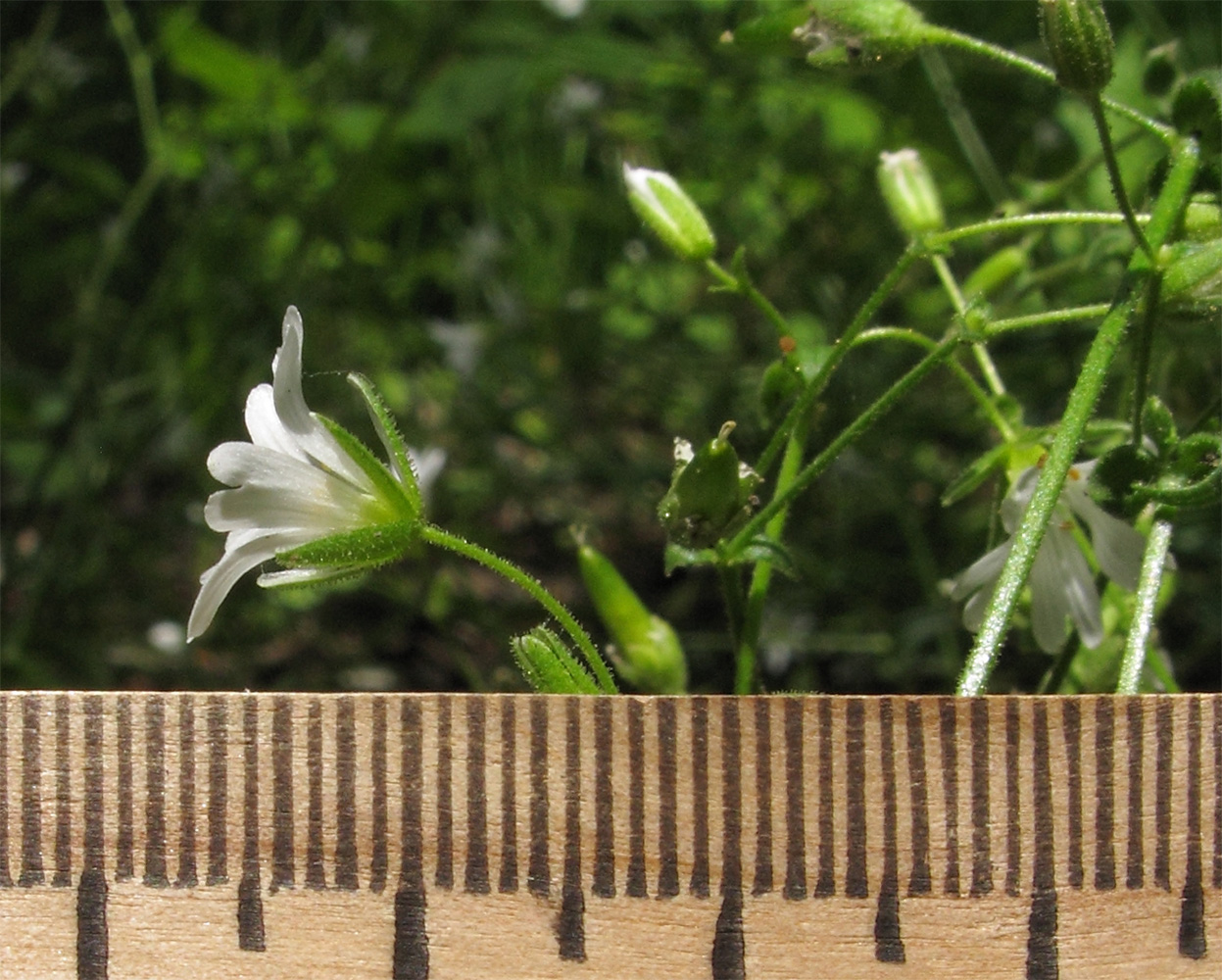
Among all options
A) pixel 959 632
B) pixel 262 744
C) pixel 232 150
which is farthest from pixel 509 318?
pixel 262 744

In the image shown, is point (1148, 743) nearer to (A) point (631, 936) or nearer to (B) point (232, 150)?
(A) point (631, 936)

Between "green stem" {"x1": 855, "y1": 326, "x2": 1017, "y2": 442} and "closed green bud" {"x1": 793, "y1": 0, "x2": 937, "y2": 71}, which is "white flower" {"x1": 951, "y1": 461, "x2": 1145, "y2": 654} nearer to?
"green stem" {"x1": 855, "y1": 326, "x2": 1017, "y2": 442}

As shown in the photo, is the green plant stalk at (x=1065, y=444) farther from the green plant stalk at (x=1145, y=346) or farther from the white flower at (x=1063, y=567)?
the white flower at (x=1063, y=567)

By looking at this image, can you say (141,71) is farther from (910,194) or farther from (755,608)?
(755,608)

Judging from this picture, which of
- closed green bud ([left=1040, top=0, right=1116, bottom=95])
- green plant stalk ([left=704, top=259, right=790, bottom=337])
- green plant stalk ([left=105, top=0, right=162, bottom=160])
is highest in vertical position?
green plant stalk ([left=105, top=0, right=162, bottom=160])

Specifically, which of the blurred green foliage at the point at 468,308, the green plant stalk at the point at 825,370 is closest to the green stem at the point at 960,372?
the green plant stalk at the point at 825,370

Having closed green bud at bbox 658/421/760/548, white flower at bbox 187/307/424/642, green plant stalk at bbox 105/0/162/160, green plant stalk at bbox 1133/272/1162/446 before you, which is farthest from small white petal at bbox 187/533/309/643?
green plant stalk at bbox 105/0/162/160

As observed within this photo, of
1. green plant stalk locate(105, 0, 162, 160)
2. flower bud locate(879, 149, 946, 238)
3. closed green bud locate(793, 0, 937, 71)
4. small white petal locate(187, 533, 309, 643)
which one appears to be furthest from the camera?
green plant stalk locate(105, 0, 162, 160)
